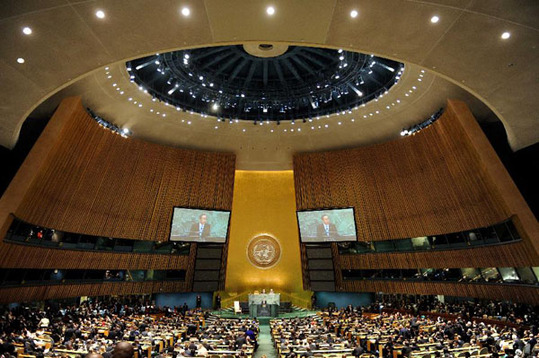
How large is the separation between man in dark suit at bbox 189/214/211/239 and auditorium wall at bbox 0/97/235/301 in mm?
1342

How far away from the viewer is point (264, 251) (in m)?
26.8

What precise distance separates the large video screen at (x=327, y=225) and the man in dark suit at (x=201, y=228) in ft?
20.5

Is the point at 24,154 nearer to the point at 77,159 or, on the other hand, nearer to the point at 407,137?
the point at 77,159

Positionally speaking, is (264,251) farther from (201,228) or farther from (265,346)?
(265,346)

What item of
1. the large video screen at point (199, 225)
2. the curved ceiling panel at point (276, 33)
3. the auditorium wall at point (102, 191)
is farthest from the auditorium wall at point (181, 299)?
the curved ceiling panel at point (276, 33)

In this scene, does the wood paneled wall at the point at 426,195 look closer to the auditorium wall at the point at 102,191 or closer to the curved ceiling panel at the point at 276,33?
the curved ceiling panel at the point at 276,33

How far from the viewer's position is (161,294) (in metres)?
22.8

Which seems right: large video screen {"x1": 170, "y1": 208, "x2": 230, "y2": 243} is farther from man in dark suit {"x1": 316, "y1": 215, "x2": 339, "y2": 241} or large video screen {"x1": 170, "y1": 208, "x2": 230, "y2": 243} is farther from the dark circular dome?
the dark circular dome

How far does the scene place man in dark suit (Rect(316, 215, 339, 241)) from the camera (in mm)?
21792

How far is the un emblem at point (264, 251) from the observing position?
26672mm

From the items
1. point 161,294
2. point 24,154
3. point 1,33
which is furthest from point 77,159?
point 161,294

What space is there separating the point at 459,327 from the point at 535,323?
3138 mm

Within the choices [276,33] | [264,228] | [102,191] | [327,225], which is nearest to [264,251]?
[264,228]

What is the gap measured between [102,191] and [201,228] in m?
6.33
